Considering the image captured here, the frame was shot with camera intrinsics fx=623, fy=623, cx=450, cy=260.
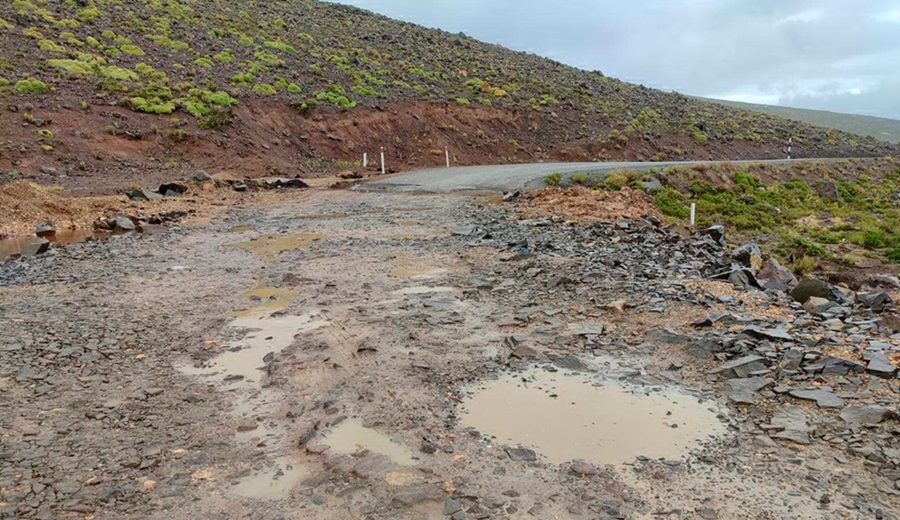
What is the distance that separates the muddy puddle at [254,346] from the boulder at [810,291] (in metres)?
5.77

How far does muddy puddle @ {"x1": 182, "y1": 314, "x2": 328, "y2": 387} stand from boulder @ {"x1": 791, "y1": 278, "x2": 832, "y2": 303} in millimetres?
5773

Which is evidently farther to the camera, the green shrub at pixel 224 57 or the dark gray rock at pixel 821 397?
the green shrub at pixel 224 57

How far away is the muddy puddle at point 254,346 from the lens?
18.4ft

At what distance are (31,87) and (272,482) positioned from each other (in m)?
25.7

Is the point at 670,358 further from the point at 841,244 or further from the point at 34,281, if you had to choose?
the point at 841,244

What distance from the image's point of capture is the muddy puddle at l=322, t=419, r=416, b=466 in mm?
4102

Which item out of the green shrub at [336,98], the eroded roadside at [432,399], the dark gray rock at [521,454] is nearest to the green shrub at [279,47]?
the green shrub at [336,98]

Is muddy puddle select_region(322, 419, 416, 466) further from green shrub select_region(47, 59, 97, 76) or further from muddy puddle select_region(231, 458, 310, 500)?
green shrub select_region(47, 59, 97, 76)

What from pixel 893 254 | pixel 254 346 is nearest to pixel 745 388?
pixel 254 346

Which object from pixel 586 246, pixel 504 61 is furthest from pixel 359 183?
pixel 504 61

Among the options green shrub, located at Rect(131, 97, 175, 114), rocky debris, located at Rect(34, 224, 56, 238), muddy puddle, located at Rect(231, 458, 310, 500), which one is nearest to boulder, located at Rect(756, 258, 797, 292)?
muddy puddle, located at Rect(231, 458, 310, 500)

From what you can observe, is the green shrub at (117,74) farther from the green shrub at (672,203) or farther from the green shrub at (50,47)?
the green shrub at (672,203)

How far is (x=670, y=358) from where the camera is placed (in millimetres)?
5668

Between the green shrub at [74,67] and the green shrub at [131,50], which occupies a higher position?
the green shrub at [131,50]
